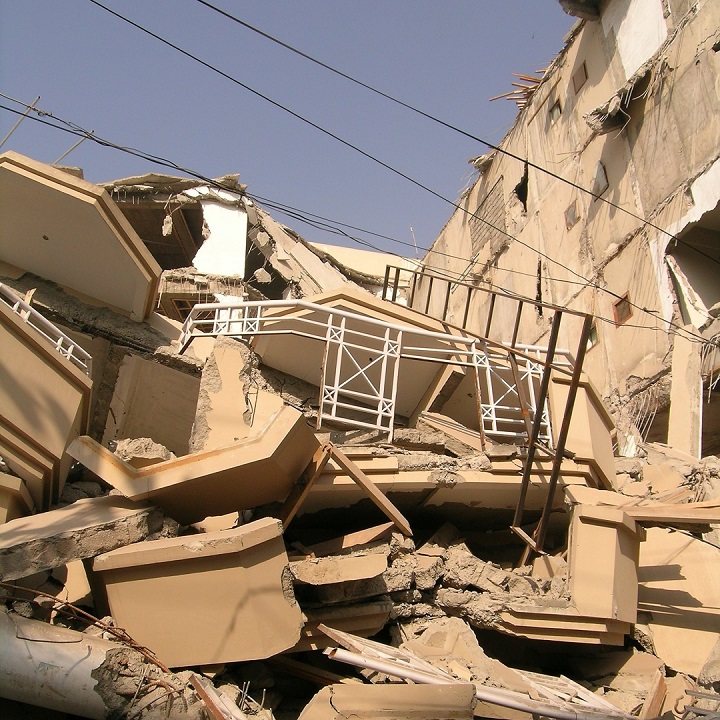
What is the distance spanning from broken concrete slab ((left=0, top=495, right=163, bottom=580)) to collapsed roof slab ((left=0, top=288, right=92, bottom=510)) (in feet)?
2.02

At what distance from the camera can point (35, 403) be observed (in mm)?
8164

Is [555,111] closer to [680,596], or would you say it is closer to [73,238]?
[73,238]

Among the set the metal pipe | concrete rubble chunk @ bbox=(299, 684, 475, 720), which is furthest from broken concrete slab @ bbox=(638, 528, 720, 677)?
the metal pipe

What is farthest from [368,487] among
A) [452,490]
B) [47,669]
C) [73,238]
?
[73,238]

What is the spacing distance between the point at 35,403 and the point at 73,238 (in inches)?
156

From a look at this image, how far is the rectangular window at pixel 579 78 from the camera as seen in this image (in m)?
18.0

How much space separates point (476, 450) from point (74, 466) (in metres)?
5.00

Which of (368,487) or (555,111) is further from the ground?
(555,111)

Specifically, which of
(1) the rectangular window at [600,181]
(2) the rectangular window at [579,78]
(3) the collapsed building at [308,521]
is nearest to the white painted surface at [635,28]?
(2) the rectangular window at [579,78]

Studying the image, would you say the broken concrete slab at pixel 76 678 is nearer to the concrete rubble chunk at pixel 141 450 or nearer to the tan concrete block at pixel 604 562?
the concrete rubble chunk at pixel 141 450

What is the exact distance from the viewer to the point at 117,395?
12133mm

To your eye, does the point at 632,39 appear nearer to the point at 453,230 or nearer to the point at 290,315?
the point at 453,230

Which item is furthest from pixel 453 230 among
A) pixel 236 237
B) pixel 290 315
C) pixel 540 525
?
pixel 540 525

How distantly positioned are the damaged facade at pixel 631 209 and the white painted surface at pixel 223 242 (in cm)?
458
